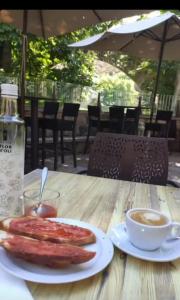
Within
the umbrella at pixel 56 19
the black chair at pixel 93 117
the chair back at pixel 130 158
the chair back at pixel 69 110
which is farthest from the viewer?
the black chair at pixel 93 117

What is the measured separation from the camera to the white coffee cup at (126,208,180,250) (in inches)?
28.1

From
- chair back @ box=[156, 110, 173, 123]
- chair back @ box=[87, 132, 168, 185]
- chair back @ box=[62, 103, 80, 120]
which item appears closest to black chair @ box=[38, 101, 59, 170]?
chair back @ box=[62, 103, 80, 120]

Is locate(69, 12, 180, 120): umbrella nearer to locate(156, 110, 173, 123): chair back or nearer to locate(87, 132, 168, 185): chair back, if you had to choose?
locate(156, 110, 173, 123): chair back

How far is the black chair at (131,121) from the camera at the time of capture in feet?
20.2

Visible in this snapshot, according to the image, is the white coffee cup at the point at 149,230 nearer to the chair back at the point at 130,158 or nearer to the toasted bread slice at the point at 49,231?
the toasted bread slice at the point at 49,231

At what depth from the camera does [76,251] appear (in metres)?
0.64

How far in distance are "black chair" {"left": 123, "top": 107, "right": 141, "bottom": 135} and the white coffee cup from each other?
5.39 metres

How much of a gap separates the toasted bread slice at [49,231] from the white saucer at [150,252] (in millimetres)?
80

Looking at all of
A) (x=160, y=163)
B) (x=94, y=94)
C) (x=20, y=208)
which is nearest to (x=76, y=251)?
(x=20, y=208)

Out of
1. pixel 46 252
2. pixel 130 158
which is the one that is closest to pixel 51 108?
pixel 130 158

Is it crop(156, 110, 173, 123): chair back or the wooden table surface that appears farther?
crop(156, 110, 173, 123): chair back

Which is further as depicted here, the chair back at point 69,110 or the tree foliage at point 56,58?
the tree foliage at point 56,58

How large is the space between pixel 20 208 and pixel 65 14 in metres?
3.50

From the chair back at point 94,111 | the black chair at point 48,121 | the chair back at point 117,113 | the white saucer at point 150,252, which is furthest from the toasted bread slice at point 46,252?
the chair back at point 94,111
